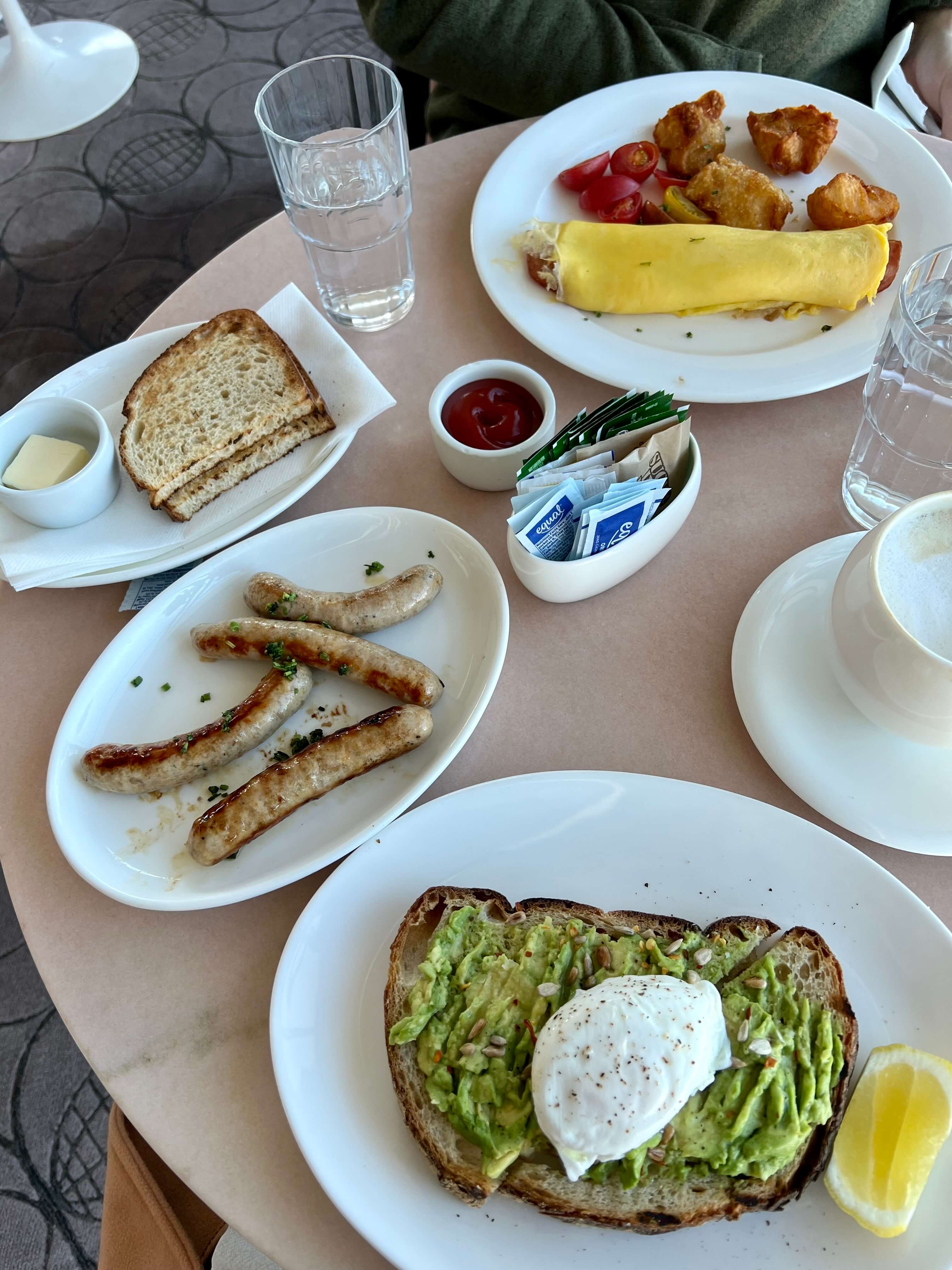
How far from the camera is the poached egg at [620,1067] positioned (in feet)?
3.26

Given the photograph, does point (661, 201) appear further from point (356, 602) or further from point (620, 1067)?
point (620, 1067)

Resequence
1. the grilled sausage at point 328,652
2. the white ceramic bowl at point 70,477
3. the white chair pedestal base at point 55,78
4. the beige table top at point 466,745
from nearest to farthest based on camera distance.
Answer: the beige table top at point 466,745 → the grilled sausage at point 328,652 → the white ceramic bowl at point 70,477 → the white chair pedestal base at point 55,78

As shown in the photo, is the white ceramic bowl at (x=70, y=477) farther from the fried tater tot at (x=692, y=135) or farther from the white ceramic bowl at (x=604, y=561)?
the fried tater tot at (x=692, y=135)

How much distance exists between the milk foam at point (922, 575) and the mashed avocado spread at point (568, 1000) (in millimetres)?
449

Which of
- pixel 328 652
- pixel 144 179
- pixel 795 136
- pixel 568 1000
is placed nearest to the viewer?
pixel 568 1000

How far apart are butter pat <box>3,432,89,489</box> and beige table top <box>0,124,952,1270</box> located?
0.63 ft

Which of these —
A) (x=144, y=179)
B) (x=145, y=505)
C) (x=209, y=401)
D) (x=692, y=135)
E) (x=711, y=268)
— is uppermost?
(x=692, y=135)

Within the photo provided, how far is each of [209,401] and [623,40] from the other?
1280 mm

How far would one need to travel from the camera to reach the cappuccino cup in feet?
3.82

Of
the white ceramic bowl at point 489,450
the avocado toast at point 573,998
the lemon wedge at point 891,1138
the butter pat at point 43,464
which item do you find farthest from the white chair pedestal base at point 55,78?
the lemon wedge at point 891,1138

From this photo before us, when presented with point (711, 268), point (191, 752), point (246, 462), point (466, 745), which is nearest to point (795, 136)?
point (711, 268)

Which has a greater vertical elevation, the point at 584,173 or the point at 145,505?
the point at 584,173

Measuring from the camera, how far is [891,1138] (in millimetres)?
1011

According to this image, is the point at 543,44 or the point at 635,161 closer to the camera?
the point at 635,161
